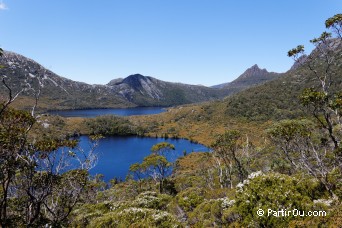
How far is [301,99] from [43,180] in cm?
2354

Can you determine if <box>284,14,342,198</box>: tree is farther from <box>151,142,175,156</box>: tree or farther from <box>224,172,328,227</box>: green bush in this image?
<box>151,142,175,156</box>: tree

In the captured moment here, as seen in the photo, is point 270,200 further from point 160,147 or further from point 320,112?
point 160,147

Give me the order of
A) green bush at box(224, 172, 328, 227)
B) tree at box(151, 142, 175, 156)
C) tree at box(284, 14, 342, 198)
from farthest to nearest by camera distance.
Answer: tree at box(151, 142, 175, 156)
tree at box(284, 14, 342, 198)
green bush at box(224, 172, 328, 227)

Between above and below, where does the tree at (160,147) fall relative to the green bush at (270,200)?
below

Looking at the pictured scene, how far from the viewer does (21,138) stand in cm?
1989

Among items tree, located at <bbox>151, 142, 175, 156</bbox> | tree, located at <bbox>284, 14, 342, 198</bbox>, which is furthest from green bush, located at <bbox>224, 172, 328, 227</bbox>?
tree, located at <bbox>151, 142, 175, 156</bbox>

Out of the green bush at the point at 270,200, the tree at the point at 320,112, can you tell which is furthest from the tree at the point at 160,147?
the green bush at the point at 270,200

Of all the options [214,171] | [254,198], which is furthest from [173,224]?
[214,171]

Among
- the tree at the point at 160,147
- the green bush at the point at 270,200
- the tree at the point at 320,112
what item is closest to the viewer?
the green bush at the point at 270,200

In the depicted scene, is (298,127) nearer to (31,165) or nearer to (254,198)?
(254,198)

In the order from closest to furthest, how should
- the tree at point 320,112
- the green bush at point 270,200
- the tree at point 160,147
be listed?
the green bush at point 270,200, the tree at point 320,112, the tree at point 160,147

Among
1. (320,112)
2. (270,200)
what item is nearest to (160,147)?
(320,112)

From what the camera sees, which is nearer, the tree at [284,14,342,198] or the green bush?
the green bush

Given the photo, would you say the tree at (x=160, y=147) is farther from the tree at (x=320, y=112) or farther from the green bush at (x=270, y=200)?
the green bush at (x=270, y=200)
